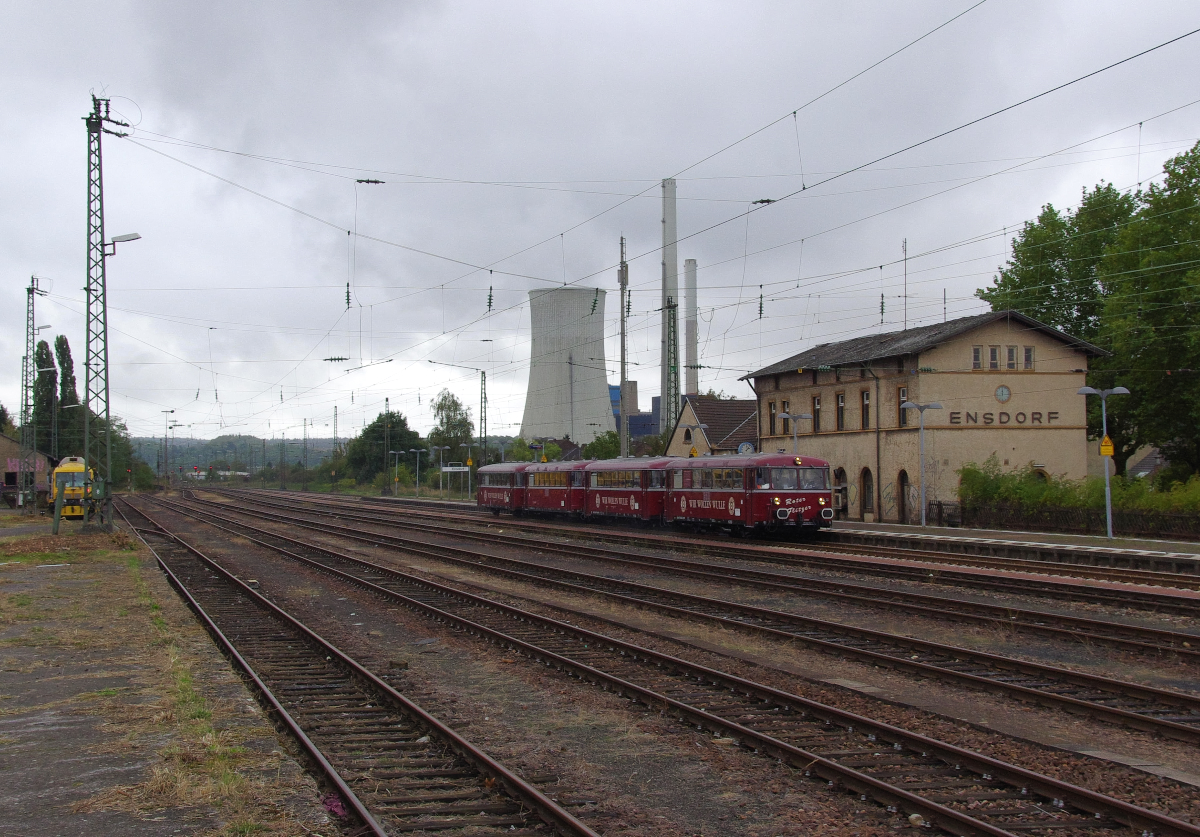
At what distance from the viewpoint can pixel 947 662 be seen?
12875mm

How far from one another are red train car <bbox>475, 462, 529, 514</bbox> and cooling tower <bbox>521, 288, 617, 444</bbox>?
13.7 m

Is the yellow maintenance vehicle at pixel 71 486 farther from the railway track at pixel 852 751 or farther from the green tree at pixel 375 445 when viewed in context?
the green tree at pixel 375 445

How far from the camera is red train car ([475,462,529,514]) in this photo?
50688mm

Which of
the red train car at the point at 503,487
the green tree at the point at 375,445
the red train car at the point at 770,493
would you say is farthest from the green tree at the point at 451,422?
the red train car at the point at 770,493

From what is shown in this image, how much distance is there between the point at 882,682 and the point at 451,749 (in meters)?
5.50

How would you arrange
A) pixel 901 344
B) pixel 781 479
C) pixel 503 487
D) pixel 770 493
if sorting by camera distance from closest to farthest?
pixel 770 493, pixel 781 479, pixel 901 344, pixel 503 487

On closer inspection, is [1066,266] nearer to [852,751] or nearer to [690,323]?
[690,323]

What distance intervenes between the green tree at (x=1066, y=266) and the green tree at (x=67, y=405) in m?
67.1

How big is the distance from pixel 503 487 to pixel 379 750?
142 feet

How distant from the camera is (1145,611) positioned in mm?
17078

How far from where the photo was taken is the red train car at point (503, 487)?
166ft

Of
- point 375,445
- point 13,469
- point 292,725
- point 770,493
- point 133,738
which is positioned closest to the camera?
point 133,738

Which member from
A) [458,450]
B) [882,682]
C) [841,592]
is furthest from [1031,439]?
[458,450]

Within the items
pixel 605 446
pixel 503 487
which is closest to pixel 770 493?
pixel 503 487
